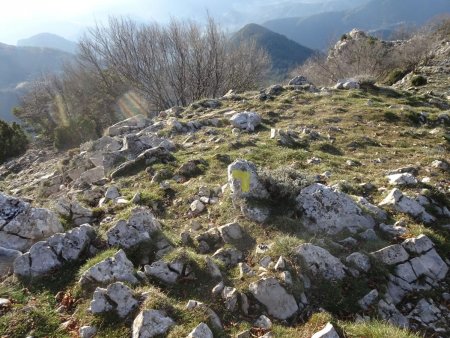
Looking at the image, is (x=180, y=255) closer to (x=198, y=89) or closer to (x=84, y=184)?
(x=84, y=184)

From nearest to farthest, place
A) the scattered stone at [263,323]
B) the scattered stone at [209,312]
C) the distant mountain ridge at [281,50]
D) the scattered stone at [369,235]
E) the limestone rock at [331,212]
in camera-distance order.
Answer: the scattered stone at [209,312] → the scattered stone at [263,323] → the scattered stone at [369,235] → the limestone rock at [331,212] → the distant mountain ridge at [281,50]

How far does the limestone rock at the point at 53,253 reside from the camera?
20.5 feet

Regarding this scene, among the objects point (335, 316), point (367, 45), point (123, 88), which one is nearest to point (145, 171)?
point (335, 316)

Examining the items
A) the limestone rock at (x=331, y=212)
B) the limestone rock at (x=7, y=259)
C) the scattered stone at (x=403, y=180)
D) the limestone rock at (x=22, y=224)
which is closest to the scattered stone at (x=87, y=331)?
the limestone rock at (x=7, y=259)

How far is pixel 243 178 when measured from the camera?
8.08 meters

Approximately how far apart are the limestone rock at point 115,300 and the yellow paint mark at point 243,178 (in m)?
3.41

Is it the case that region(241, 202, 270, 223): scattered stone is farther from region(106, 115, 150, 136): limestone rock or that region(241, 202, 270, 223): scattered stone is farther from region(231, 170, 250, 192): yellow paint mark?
region(106, 115, 150, 136): limestone rock

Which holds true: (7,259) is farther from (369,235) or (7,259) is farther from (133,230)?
(369,235)

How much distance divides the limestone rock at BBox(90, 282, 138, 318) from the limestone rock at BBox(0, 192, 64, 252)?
2.48 m

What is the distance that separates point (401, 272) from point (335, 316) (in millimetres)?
1770

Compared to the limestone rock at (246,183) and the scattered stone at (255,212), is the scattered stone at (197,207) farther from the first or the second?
the scattered stone at (255,212)

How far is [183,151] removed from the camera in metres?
12.8


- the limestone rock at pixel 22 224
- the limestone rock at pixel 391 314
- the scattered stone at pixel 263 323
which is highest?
the limestone rock at pixel 22 224

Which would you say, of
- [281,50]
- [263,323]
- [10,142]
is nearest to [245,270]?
[263,323]
